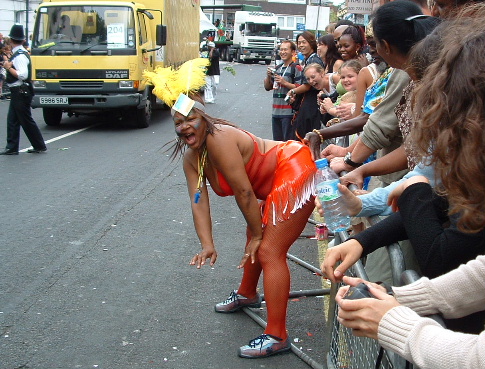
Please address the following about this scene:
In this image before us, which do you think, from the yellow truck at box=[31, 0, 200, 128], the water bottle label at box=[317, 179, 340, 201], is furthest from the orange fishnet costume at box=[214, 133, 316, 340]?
the yellow truck at box=[31, 0, 200, 128]

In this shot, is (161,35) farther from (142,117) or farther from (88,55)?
(142,117)

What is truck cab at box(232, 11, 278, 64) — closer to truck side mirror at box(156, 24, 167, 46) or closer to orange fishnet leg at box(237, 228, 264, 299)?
truck side mirror at box(156, 24, 167, 46)

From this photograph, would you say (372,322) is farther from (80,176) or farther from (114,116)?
(114,116)

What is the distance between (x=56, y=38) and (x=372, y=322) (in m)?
13.6

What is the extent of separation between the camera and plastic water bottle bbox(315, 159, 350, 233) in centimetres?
310

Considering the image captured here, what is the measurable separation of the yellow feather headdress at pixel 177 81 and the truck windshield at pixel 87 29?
10.4 metres

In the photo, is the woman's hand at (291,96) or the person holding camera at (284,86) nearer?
the woman's hand at (291,96)

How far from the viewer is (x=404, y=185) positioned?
2.29 metres

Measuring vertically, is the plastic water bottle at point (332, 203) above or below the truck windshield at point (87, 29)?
below

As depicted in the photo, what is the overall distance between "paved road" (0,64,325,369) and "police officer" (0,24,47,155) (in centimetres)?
127

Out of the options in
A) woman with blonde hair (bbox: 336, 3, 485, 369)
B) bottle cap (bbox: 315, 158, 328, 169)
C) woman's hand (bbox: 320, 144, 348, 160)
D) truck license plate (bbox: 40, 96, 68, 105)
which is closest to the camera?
woman with blonde hair (bbox: 336, 3, 485, 369)

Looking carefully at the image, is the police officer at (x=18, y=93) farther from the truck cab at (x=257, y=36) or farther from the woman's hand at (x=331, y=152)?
the truck cab at (x=257, y=36)

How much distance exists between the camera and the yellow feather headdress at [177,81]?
151 inches

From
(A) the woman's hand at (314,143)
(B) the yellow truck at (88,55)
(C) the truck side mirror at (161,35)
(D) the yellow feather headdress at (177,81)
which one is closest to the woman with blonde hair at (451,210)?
(D) the yellow feather headdress at (177,81)
